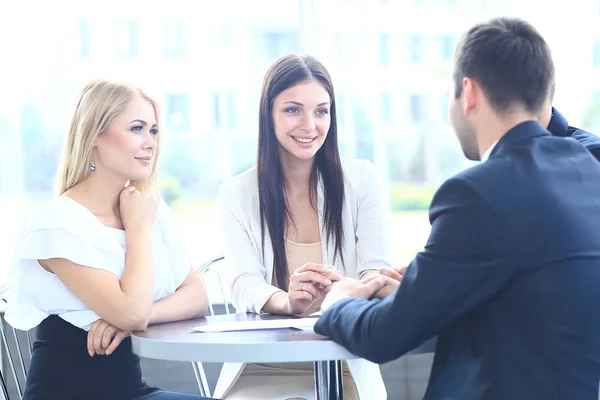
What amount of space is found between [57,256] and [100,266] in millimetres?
106

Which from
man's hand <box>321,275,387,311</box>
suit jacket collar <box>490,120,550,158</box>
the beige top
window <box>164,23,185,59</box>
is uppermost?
window <box>164,23,185,59</box>

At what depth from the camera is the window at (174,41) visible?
3.84m

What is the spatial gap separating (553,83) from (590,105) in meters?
2.50

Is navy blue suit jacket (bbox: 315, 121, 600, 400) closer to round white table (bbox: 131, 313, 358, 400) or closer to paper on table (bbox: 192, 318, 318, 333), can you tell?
round white table (bbox: 131, 313, 358, 400)

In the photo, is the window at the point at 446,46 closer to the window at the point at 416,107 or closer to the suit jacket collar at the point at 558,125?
the window at the point at 416,107

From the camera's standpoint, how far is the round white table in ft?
5.15

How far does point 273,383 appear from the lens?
7.40 ft

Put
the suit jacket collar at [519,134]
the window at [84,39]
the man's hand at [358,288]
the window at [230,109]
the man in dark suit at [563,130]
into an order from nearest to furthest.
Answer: the suit jacket collar at [519,134]
the man's hand at [358,288]
the man in dark suit at [563,130]
the window at [84,39]
the window at [230,109]

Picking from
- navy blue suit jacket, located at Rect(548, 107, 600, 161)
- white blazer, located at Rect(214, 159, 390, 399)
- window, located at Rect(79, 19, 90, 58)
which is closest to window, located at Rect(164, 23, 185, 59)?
window, located at Rect(79, 19, 90, 58)

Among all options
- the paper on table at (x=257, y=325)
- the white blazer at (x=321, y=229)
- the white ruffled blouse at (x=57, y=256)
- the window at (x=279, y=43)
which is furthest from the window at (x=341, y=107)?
the paper on table at (x=257, y=325)

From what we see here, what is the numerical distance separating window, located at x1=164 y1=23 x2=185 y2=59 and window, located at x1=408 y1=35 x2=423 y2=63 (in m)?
1.10

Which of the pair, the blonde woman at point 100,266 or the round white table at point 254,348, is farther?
the blonde woman at point 100,266

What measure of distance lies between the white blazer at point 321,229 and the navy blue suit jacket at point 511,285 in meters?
1.02

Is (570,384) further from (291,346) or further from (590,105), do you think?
(590,105)
